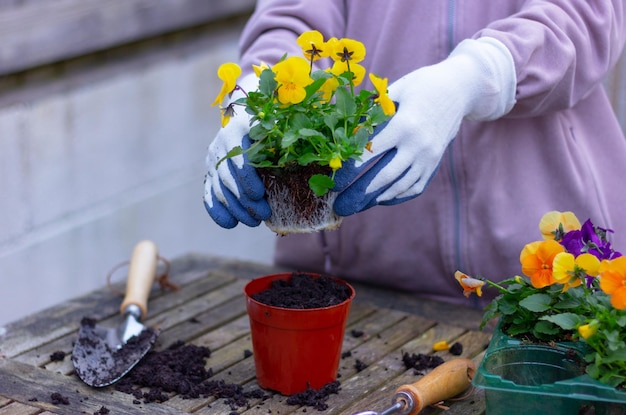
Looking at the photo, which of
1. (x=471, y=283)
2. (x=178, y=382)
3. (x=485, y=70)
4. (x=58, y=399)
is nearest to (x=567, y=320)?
(x=471, y=283)

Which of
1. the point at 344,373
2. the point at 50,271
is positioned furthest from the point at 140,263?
the point at 50,271

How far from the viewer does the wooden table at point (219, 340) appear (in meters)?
1.30

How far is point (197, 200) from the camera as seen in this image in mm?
3766

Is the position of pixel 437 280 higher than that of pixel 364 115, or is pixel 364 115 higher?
pixel 364 115

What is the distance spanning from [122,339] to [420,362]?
1.71 ft

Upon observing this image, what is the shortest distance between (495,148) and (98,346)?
801 millimetres

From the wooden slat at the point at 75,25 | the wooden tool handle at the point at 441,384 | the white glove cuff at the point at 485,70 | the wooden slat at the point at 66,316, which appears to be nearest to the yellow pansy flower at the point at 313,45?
the white glove cuff at the point at 485,70

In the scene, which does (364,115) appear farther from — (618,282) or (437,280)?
(437,280)

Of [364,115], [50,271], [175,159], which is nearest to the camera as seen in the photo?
[364,115]

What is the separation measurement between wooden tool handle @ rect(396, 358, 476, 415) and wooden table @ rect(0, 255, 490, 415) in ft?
0.10

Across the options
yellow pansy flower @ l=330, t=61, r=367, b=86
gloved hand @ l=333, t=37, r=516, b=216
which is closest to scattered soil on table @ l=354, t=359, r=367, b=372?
gloved hand @ l=333, t=37, r=516, b=216

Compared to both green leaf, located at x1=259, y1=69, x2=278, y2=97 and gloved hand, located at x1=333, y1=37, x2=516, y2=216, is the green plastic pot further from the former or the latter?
green leaf, located at x1=259, y1=69, x2=278, y2=97

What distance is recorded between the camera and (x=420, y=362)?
4.74ft

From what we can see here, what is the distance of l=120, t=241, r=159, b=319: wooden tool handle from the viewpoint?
5.44 feet
